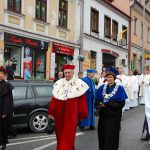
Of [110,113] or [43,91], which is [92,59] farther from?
[110,113]

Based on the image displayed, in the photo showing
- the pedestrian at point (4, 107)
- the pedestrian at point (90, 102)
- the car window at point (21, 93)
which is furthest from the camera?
the pedestrian at point (90, 102)

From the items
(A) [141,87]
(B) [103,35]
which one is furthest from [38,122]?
(B) [103,35]

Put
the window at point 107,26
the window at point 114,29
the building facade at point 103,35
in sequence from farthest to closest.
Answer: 1. the window at point 114,29
2. the window at point 107,26
3. the building facade at point 103,35

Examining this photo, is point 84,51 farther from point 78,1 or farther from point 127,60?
point 127,60

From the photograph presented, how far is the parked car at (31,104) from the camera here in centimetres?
1174

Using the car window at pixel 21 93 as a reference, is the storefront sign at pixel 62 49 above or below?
above

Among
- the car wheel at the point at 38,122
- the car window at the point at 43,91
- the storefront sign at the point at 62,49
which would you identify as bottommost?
the car wheel at the point at 38,122

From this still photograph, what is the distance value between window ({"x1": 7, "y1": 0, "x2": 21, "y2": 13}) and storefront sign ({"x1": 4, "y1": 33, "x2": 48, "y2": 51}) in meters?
1.27

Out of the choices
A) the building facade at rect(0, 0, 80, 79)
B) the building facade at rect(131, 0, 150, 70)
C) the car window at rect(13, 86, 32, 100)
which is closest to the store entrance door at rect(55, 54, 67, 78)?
the building facade at rect(0, 0, 80, 79)

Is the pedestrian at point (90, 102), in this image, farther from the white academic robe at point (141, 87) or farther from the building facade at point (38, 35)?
the white academic robe at point (141, 87)

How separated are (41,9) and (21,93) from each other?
1161cm

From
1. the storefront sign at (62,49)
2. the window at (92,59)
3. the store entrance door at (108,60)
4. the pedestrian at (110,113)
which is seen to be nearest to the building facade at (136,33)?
the store entrance door at (108,60)

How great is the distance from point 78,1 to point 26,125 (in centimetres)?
1630

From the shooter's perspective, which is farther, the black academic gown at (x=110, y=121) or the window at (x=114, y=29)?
the window at (x=114, y=29)
